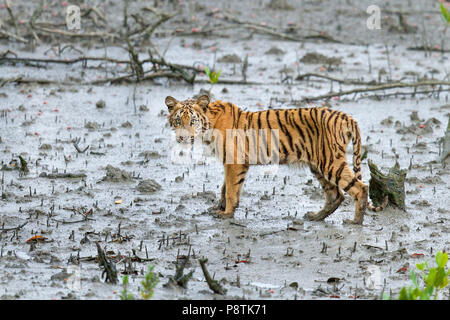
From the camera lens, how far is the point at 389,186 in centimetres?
808

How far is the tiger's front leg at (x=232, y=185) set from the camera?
8.02m

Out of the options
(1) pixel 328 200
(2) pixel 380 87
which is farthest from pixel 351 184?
(2) pixel 380 87

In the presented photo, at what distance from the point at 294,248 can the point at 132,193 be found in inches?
87.9

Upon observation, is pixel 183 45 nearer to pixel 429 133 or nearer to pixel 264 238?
pixel 429 133

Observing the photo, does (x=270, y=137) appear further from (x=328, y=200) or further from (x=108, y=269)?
(x=108, y=269)

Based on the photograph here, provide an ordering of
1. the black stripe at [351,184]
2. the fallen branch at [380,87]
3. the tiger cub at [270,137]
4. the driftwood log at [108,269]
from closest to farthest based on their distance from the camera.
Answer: the driftwood log at [108,269] < the black stripe at [351,184] < the tiger cub at [270,137] < the fallen branch at [380,87]

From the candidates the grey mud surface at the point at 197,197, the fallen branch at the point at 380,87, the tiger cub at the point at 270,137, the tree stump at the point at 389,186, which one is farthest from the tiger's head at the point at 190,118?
the fallen branch at the point at 380,87

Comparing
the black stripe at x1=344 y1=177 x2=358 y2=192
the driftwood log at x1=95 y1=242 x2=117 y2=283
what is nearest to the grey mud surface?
the driftwood log at x1=95 y1=242 x2=117 y2=283

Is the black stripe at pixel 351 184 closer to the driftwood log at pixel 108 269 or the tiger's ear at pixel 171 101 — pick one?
the tiger's ear at pixel 171 101

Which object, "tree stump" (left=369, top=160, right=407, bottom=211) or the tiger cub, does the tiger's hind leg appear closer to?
the tiger cub

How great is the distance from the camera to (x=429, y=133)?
11023 millimetres

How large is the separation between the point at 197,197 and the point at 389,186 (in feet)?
6.59

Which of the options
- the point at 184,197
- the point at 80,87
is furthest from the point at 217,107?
the point at 80,87

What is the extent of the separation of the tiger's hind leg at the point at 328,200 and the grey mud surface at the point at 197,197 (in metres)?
0.12
